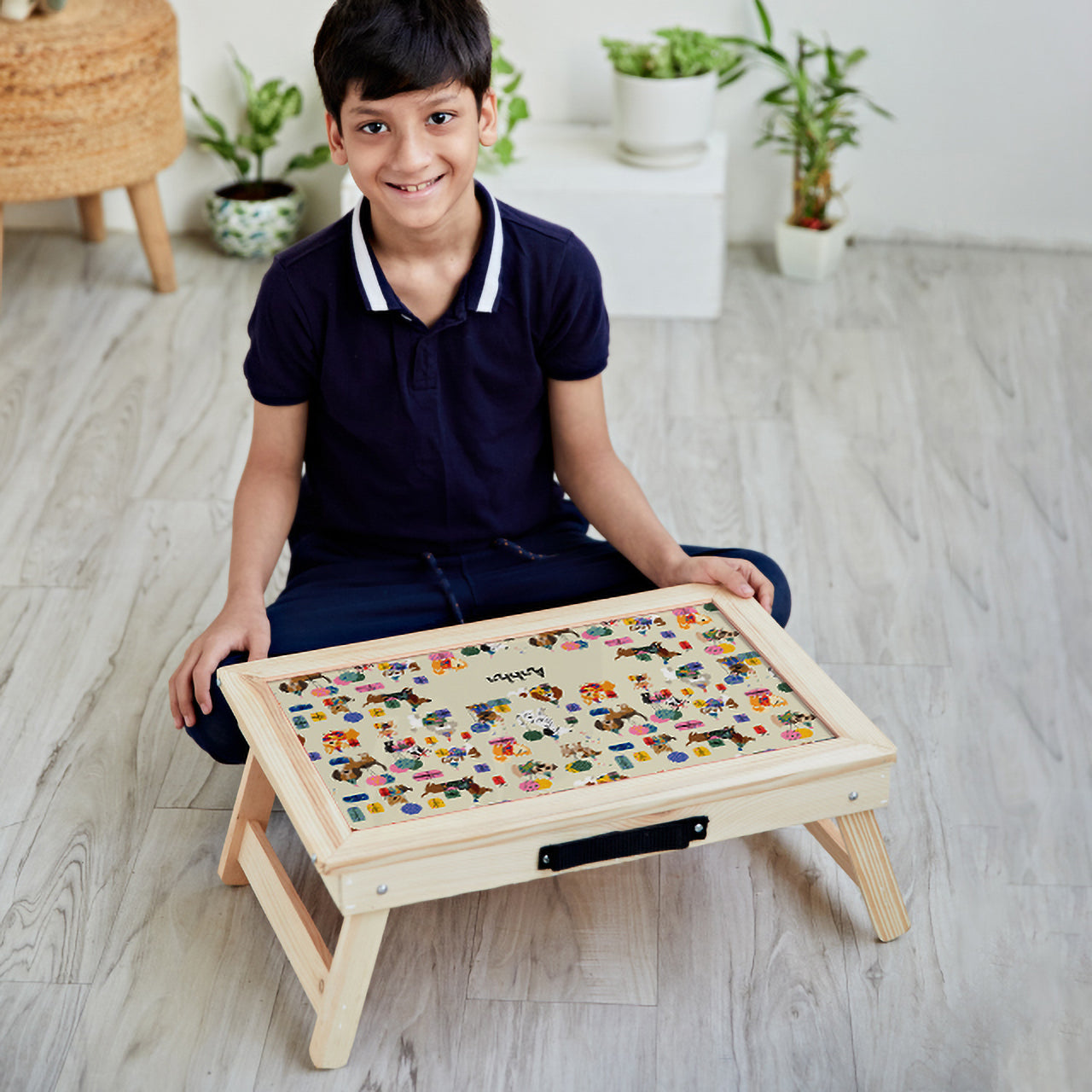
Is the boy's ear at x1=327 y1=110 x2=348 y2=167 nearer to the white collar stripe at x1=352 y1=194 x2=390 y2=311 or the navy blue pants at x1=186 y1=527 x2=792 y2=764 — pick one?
the white collar stripe at x1=352 y1=194 x2=390 y2=311

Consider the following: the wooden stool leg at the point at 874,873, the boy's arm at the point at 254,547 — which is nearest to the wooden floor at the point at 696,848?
the wooden stool leg at the point at 874,873

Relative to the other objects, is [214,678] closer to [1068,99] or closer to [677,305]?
[677,305]

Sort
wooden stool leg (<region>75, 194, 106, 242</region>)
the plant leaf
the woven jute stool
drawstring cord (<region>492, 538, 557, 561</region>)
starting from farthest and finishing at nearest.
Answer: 1. wooden stool leg (<region>75, 194, 106, 242</region>)
2. the plant leaf
3. the woven jute stool
4. drawstring cord (<region>492, 538, 557, 561</region>)

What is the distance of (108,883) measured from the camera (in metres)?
1.33

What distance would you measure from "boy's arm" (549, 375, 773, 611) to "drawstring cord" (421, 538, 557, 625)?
0.07m

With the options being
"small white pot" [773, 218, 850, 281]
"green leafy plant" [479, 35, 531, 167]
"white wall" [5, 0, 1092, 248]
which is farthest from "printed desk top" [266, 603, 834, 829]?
"white wall" [5, 0, 1092, 248]

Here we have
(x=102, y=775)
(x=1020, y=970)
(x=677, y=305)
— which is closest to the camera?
(x=1020, y=970)

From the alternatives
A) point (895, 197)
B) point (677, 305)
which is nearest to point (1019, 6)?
point (895, 197)

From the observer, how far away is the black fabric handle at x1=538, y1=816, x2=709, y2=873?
105 centimetres

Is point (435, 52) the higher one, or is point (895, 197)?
point (435, 52)

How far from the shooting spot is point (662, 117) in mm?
2432

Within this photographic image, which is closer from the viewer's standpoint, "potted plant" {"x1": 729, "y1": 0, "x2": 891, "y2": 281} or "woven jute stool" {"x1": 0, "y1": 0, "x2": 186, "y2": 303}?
"woven jute stool" {"x1": 0, "y1": 0, "x2": 186, "y2": 303}

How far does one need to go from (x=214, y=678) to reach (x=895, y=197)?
1995 mm

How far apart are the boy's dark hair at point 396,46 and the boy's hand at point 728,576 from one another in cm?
48
